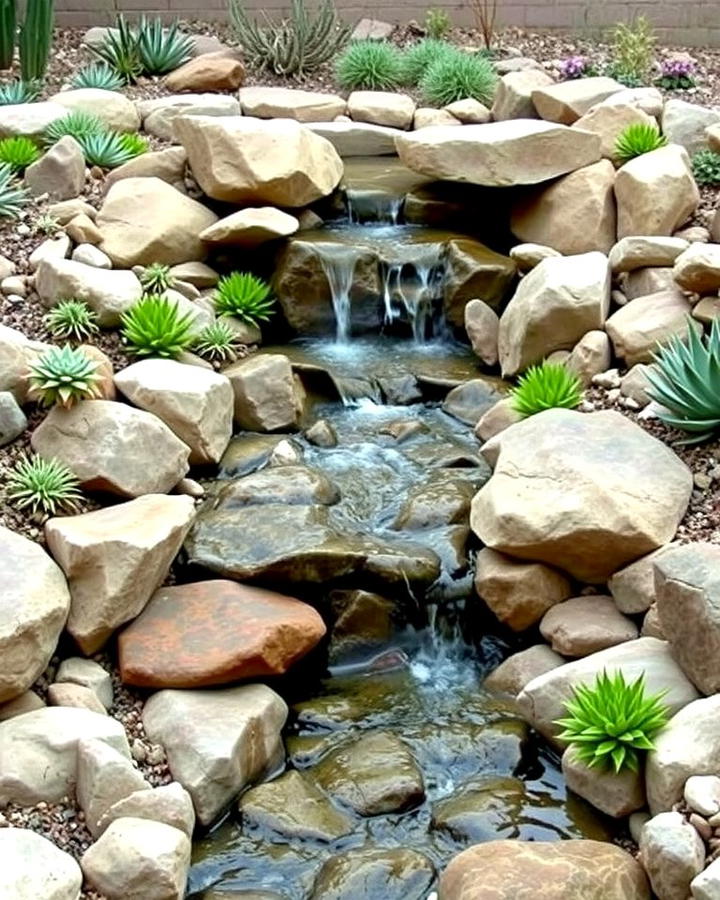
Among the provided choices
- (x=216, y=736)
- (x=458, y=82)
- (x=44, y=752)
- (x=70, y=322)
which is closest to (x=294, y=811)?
(x=216, y=736)

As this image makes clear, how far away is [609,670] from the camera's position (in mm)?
4781

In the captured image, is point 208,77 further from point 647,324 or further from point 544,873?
point 544,873

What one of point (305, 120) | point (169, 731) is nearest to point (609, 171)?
point (305, 120)

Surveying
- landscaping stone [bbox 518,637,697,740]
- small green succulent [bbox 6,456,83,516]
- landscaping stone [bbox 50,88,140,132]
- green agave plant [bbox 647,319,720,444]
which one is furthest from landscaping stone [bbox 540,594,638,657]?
landscaping stone [bbox 50,88,140,132]

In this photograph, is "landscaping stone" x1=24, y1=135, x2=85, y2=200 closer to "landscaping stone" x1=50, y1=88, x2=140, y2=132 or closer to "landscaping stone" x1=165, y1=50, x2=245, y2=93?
"landscaping stone" x1=50, y1=88, x2=140, y2=132

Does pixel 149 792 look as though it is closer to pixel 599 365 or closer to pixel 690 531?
pixel 690 531

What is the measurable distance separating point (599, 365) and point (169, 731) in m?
2.81

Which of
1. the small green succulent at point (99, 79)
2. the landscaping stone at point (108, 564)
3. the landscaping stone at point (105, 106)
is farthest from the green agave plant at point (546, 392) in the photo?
the small green succulent at point (99, 79)

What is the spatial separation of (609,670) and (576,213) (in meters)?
3.57

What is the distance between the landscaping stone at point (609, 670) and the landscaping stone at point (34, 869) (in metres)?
1.72

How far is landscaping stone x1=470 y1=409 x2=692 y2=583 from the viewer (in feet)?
17.4

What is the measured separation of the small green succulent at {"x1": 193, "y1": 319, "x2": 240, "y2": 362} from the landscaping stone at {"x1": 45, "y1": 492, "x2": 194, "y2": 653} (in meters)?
1.70

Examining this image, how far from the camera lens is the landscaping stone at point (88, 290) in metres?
6.62

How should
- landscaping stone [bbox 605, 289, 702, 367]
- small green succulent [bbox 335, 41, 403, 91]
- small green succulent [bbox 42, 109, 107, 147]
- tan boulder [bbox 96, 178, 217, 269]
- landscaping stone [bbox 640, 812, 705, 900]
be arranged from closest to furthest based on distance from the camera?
landscaping stone [bbox 640, 812, 705, 900] < landscaping stone [bbox 605, 289, 702, 367] < tan boulder [bbox 96, 178, 217, 269] < small green succulent [bbox 42, 109, 107, 147] < small green succulent [bbox 335, 41, 403, 91]
